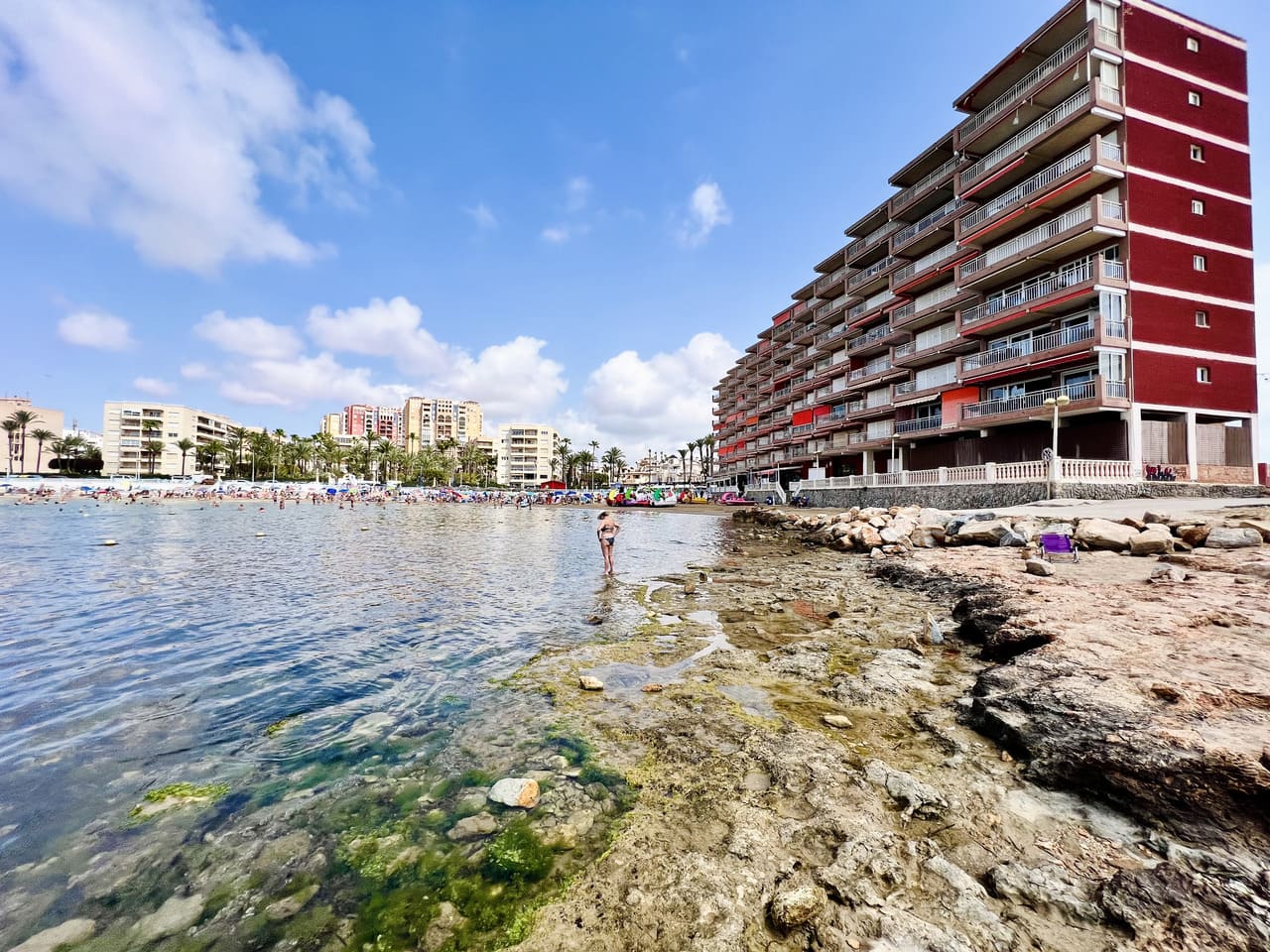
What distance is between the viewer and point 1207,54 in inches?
1235

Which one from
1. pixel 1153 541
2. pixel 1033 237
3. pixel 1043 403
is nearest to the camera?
pixel 1153 541

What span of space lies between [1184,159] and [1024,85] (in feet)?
33.9

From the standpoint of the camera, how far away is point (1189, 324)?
94.6ft

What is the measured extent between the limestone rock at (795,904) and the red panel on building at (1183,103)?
43720 millimetres

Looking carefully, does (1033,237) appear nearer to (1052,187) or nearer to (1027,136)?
(1052,187)

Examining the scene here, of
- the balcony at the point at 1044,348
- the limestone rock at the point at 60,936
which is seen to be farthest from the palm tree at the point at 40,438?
the balcony at the point at 1044,348

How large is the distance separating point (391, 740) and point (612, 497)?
263 ft

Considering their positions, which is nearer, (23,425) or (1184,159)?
(1184,159)

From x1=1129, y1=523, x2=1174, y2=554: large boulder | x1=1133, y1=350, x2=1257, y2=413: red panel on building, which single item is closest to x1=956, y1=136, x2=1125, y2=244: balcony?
x1=1133, y1=350, x2=1257, y2=413: red panel on building

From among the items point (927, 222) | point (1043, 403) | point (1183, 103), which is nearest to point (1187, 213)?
point (1183, 103)

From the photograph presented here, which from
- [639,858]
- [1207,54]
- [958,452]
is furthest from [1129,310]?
[639,858]

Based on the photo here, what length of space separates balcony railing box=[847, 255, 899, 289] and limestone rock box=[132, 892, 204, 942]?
5534 centimetres

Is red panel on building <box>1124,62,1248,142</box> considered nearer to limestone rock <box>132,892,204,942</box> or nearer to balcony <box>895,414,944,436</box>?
balcony <box>895,414,944,436</box>

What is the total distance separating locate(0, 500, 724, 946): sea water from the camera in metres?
4.81
